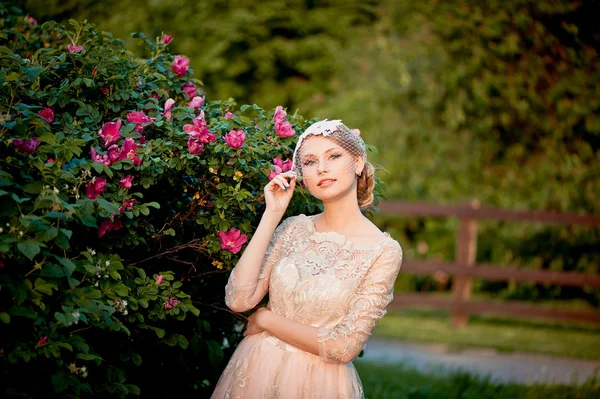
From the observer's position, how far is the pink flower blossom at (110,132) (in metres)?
3.33

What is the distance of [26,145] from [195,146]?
677mm

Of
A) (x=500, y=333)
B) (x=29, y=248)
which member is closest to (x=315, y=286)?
(x=29, y=248)

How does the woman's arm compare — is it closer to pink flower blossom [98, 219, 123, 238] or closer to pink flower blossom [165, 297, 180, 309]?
pink flower blossom [165, 297, 180, 309]

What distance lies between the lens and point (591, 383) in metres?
6.37

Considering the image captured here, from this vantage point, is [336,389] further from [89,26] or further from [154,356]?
[89,26]

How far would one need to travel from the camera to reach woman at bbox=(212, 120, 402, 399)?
334 cm

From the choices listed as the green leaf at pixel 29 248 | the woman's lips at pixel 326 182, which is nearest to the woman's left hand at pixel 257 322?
the woman's lips at pixel 326 182

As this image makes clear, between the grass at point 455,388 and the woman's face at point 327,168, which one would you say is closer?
the woman's face at point 327,168

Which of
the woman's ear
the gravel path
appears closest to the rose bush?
the woman's ear

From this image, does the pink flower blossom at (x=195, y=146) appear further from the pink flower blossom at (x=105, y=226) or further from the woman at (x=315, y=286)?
the pink flower blossom at (x=105, y=226)

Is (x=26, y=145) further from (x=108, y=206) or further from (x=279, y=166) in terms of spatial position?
(x=279, y=166)

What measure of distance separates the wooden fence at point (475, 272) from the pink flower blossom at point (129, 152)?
8.02 m

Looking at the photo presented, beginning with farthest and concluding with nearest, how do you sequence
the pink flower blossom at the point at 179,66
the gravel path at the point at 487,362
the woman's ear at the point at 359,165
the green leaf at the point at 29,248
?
the gravel path at the point at 487,362 → the pink flower blossom at the point at 179,66 → the woman's ear at the point at 359,165 → the green leaf at the point at 29,248

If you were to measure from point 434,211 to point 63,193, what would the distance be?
28.2 ft
